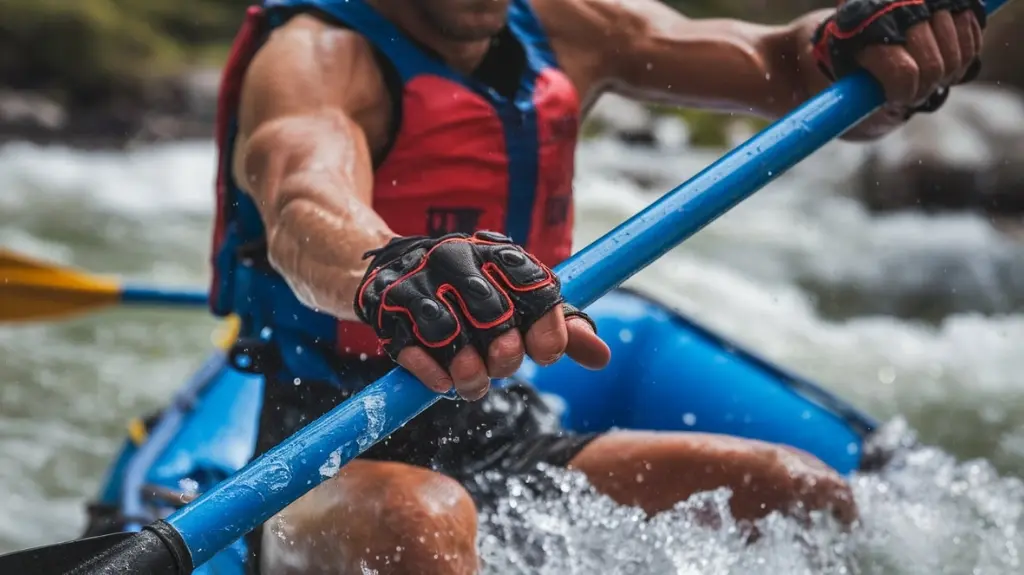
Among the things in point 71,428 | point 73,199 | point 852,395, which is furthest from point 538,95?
point 73,199

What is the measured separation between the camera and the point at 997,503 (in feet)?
7.02

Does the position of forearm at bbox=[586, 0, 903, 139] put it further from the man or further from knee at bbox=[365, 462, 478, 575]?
knee at bbox=[365, 462, 478, 575]

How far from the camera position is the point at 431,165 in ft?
5.62

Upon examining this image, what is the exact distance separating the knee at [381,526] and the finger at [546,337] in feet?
1.14

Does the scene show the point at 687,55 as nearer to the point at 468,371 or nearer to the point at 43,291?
the point at 468,371

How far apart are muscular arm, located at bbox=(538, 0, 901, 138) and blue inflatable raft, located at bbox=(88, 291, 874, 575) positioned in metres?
0.56

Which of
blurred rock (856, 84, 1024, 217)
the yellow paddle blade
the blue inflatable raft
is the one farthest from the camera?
blurred rock (856, 84, 1024, 217)

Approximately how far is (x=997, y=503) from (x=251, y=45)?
1518 millimetres

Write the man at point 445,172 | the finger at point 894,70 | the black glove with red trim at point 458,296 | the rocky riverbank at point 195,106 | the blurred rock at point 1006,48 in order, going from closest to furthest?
the black glove with red trim at point 458,296, the man at point 445,172, the finger at point 894,70, the rocky riverbank at point 195,106, the blurred rock at point 1006,48

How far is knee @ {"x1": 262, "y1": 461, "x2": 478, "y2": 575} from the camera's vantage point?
140cm

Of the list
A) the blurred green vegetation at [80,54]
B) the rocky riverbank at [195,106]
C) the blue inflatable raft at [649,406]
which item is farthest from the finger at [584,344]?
the blurred green vegetation at [80,54]

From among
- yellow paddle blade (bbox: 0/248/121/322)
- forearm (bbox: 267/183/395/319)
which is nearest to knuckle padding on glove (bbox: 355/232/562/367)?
forearm (bbox: 267/183/395/319)

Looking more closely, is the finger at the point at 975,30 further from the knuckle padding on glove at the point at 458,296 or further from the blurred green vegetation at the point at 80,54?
the blurred green vegetation at the point at 80,54

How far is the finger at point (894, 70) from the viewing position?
164 centimetres
